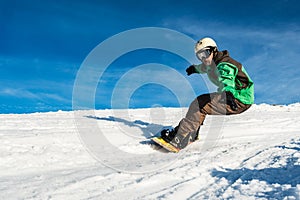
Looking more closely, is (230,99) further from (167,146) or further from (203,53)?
(167,146)

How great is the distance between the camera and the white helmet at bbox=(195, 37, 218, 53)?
5.74 meters

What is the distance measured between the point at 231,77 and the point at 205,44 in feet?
2.83

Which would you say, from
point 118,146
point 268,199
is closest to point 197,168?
point 268,199

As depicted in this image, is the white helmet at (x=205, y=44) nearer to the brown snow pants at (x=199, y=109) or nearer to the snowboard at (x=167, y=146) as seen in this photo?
the brown snow pants at (x=199, y=109)

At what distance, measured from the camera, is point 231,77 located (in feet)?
17.2

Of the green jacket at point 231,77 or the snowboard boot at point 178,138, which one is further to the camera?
the snowboard boot at point 178,138

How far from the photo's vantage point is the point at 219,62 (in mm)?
5566

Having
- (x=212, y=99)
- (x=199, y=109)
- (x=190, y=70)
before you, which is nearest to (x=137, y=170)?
(x=199, y=109)

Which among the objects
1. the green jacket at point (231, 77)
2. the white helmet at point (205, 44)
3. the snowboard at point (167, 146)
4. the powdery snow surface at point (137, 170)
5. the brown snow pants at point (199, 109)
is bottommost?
the powdery snow surface at point (137, 170)

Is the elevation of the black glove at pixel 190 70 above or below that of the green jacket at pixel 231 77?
above

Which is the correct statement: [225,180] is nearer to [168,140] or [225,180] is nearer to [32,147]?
[168,140]

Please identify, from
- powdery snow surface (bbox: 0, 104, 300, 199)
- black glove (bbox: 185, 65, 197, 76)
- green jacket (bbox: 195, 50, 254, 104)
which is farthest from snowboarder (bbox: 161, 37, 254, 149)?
black glove (bbox: 185, 65, 197, 76)

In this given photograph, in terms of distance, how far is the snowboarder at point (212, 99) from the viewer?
564 cm

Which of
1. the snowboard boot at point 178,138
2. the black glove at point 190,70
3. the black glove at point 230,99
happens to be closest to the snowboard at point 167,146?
the snowboard boot at point 178,138
